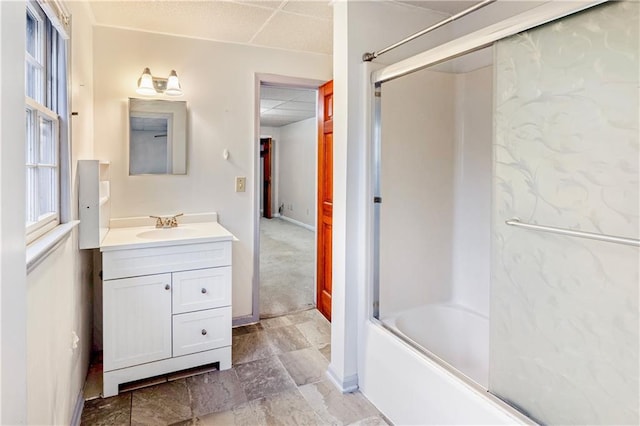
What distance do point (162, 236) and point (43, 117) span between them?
1.03m

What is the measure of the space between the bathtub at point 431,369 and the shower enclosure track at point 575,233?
65cm

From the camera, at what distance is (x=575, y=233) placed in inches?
46.6

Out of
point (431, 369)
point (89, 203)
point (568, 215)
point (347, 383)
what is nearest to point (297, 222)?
point (347, 383)

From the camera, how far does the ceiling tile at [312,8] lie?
2123 millimetres

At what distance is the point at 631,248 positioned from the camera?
116 centimetres

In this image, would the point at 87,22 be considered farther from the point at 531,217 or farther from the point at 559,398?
the point at 559,398

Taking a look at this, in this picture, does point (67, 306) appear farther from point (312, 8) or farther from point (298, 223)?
point (298, 223)

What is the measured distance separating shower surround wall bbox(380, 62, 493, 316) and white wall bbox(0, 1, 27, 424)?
1728 mm

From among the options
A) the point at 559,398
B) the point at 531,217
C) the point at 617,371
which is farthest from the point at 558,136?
the point at 559,398

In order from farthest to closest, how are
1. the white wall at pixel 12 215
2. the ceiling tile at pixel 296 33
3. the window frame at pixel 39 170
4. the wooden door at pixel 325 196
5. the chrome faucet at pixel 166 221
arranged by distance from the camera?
the wooden door at pixel 325 196, the chrome faucet at pixel 166 221, the ceiling tile at pixel 296 33, the window frame at pixel 39 170, the white wall at pixel 12 215

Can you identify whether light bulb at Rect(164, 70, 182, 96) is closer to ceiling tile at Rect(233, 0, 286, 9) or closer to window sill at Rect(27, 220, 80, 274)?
ceiling tile at Rect(233, 0, 286, 9)

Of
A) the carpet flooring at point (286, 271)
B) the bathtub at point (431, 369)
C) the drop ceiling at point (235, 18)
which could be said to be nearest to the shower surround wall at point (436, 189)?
the bathtub at point (431, 369)

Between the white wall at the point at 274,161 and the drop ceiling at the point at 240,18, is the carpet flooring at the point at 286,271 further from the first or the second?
the drop ceiling at the point at 240,18

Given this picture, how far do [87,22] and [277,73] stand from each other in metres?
1.26
